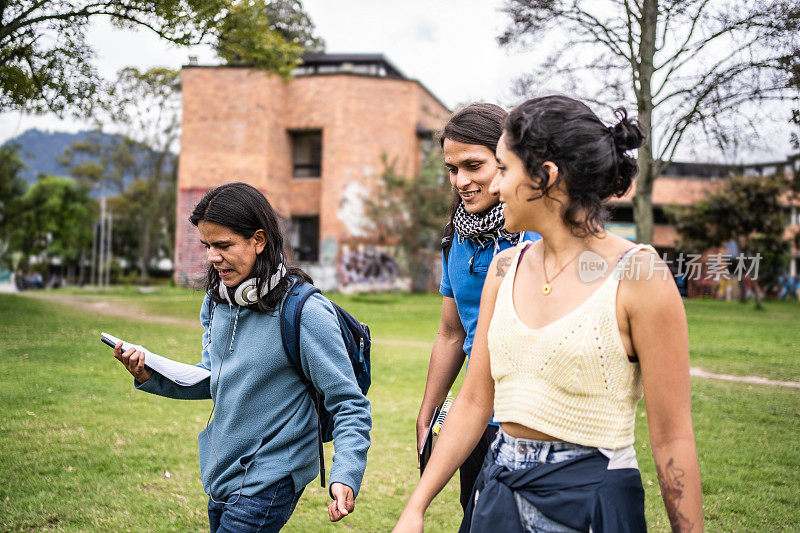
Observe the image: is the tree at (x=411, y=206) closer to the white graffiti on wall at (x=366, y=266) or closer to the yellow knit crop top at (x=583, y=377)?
the white graffiti on wall at (x=366, y=266)

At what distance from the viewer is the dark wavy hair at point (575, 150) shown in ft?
5.19

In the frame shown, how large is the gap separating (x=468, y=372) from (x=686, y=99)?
8.83 m

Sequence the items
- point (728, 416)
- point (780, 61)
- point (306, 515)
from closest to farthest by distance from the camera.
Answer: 1. point (306, 515)
2. point (780, 61)
3. point (728, 416)

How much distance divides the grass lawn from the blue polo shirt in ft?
8.63

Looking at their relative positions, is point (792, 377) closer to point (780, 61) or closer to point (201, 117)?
point (780, 61)

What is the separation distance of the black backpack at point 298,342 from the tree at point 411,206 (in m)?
27.2

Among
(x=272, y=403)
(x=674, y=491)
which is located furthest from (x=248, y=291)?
(x=674, y=491)

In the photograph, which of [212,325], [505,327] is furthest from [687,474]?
[212,325]

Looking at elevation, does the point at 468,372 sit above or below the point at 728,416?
above

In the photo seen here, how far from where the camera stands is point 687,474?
153cm

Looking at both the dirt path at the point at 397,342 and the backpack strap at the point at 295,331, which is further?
the dirt path at the point at 397,342

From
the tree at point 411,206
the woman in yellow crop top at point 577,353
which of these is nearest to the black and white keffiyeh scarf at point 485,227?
the woman in yellow crop top at point 577,353

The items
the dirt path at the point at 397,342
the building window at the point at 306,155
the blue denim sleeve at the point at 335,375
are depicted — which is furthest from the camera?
the building window at the point at 306,155

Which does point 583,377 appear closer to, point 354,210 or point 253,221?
point 253,221
